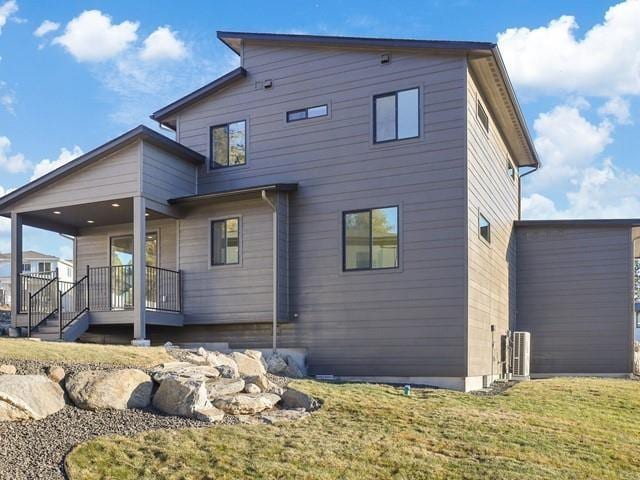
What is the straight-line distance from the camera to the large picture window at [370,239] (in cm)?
1305

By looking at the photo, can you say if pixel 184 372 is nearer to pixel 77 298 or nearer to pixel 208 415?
pixel 208 415

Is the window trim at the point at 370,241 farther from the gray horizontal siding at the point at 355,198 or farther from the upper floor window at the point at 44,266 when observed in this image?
the upper floor window at the point at 44,266

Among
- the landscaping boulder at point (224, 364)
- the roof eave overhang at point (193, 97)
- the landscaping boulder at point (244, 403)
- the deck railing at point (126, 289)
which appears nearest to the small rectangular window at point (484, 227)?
the landscaping boulder at point (224, 364)

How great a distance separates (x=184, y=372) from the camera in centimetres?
879

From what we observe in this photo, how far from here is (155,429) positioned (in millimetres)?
7004

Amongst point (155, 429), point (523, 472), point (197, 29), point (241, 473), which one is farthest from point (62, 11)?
point (523, 472)

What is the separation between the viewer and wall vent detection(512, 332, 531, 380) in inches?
615

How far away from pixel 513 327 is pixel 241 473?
12811mm

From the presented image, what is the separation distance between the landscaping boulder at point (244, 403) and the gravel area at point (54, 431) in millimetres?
292

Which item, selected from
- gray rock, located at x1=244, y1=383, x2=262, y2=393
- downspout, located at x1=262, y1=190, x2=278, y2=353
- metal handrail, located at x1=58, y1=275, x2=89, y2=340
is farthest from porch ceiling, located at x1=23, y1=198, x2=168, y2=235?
gray rock, located at x1=244, y1=383, x2=262, y2=393

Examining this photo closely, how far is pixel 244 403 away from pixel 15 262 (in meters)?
8.92

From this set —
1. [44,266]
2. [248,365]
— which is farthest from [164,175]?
[44,266]

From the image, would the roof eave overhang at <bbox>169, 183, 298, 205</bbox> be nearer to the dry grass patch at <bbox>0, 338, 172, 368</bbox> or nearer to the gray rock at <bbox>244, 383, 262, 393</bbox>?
the dry grass patch at <bbox>0, 338, 172, 368</bbox>

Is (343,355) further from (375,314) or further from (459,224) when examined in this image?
(459,224)
